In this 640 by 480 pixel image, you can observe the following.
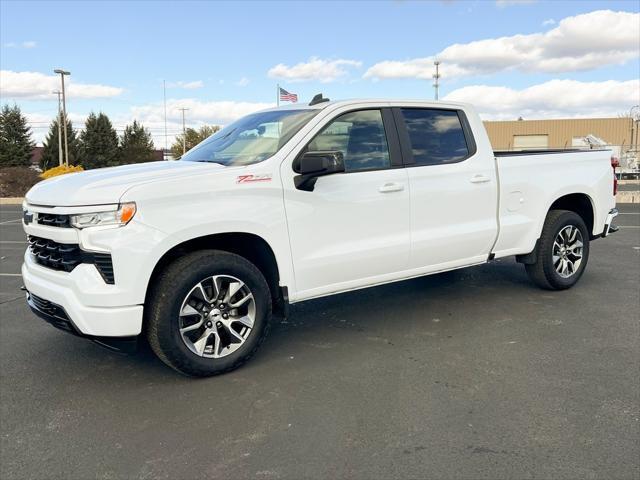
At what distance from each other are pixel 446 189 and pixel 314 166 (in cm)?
153

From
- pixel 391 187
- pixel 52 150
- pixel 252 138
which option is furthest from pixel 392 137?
pixel 52 150

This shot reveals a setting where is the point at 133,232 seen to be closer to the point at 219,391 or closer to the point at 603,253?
the point at 219,391

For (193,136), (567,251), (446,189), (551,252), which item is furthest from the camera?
(193,136)

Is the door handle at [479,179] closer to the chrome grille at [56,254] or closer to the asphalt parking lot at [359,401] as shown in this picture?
the asphalt parking lot at [359,401]

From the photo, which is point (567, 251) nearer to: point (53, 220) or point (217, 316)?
point (217, 316)

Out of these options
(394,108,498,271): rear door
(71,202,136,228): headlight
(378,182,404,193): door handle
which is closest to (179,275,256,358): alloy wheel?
(71,202,136,228): headlight

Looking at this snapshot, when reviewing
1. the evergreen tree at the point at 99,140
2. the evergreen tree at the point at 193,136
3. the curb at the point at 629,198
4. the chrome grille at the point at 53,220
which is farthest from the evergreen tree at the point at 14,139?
the chrome grille at the point at 53,220

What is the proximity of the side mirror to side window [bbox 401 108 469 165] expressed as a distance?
108 centimetres

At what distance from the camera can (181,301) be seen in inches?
148

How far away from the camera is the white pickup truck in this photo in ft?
11.8

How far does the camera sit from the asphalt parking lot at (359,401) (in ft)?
9.59

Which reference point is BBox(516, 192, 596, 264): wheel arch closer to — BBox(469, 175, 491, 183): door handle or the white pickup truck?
the white pickup truck

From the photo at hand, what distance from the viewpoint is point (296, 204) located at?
4188mm

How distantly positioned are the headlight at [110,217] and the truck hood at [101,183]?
2.7 inches
